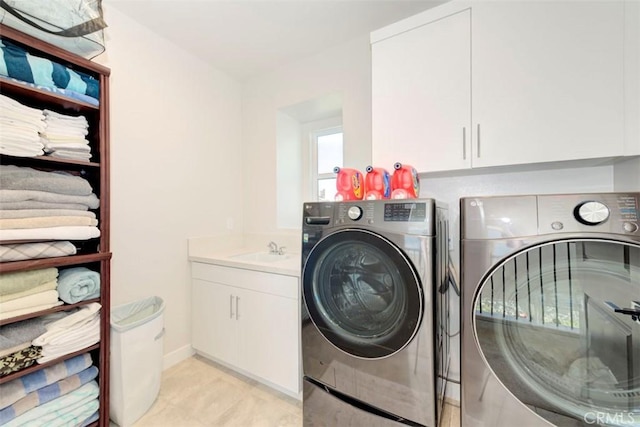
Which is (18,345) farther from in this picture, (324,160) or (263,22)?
(324,160)

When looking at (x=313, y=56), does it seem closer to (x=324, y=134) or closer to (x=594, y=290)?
(x=324, y=134)

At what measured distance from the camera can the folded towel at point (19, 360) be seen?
3.34 feet

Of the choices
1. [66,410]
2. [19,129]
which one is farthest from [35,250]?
[66,410]

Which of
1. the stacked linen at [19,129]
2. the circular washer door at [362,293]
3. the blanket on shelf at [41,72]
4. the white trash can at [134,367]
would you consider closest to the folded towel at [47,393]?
the white trash can at [134,367]

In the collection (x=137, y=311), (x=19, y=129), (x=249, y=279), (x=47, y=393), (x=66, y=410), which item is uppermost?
(x=19, y=129)

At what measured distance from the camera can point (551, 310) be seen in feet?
2.78

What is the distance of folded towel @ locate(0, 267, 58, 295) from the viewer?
3.36ft

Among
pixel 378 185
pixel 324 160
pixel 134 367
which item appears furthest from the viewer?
pixel 324 160

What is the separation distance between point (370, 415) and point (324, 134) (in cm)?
228

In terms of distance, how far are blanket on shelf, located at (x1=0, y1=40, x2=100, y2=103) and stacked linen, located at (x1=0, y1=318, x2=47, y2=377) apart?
3.48 feet

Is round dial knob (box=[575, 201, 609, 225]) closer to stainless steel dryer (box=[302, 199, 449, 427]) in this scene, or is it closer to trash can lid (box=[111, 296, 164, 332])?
stainless steel dryer (box=[302, 199, 449, 427])

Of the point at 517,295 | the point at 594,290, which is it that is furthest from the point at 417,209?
the point at 594,290

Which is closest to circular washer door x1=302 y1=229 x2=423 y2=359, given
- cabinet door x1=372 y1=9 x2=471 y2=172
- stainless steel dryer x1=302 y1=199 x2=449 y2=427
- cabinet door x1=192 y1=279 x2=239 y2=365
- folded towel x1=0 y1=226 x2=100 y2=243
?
stainless steel dryer x1=302 y1=199 x2=449 y2=427

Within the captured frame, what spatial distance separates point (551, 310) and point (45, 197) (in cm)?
203
